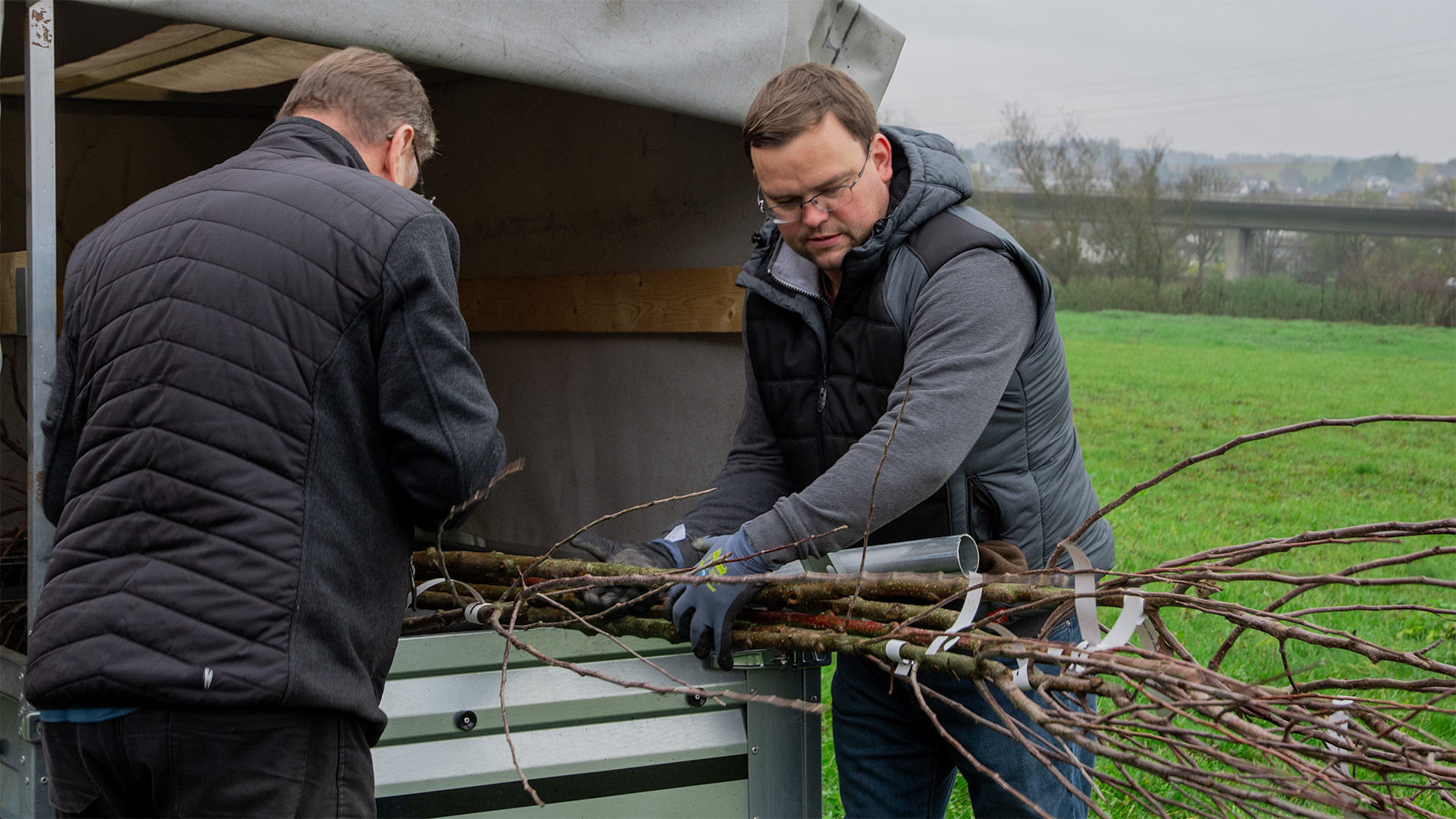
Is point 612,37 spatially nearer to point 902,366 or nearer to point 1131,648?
point 902,366

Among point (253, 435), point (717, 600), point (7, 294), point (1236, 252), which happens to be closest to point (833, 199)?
point (717, 600)

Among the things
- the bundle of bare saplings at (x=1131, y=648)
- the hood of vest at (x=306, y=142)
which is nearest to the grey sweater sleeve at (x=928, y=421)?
the bundle of bare saplings at (x=1131, y=648)

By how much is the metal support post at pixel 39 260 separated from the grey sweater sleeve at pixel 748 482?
4.10 feet

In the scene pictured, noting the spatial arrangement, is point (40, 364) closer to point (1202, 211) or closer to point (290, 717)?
point (290, 717)

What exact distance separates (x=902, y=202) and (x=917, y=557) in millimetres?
696

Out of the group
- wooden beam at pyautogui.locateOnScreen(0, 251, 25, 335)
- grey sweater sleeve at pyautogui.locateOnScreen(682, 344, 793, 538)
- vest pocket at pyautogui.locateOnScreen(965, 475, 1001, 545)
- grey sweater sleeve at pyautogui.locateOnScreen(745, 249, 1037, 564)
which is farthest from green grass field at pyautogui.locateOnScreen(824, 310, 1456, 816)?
wooden beam at pyautogui.locateOnScreen(0, 251, 25, 335)

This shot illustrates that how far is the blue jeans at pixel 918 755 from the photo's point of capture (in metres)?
2.30

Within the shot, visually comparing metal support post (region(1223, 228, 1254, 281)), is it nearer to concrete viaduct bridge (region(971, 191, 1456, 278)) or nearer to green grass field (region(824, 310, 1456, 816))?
concrete viaduct bridge (region(971, 191, 1456, 278))

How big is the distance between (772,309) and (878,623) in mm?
757

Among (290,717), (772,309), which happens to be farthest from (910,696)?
(290,717)

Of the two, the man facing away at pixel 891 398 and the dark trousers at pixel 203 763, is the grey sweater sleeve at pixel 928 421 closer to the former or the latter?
the man facing away at pixel 891 398

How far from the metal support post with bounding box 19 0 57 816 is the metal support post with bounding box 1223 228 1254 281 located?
65.7 feet

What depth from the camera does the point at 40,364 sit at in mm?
2053

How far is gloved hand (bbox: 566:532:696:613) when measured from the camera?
2.39 metres
